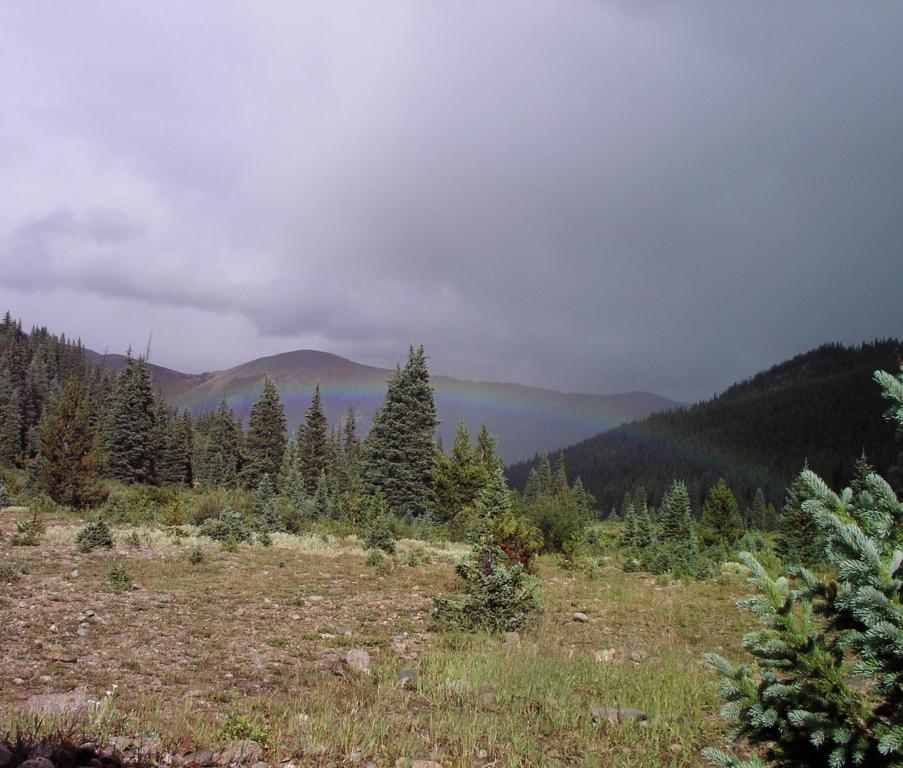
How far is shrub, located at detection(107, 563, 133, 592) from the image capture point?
1095 cm

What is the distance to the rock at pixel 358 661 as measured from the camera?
300 inches

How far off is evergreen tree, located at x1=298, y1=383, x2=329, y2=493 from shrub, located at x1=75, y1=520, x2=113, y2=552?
132ft

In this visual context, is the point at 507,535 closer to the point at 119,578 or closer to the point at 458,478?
the point at 119,578

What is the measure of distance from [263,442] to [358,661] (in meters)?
50.4

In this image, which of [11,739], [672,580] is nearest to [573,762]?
[11,739]

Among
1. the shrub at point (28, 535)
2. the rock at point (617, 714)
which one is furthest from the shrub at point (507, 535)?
the shrub at point (28, 535)

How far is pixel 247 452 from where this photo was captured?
182 feet

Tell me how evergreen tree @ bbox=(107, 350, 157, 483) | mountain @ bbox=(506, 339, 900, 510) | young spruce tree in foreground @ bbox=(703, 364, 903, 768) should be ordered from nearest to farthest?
young spruce tree in foreground @ bbox=(703, 364, 903, 768) < evergreen tree @ bbox=(107, 350, 157, 483) < mountain @ bbox=(506, 339, 900, 510)

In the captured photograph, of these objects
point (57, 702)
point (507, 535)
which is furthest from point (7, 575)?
point (507, 535)

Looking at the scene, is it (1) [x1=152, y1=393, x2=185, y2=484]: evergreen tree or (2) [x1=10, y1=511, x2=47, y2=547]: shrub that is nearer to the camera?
(2) [x1=10, y1=511, x2=47, y2=547]: shrub

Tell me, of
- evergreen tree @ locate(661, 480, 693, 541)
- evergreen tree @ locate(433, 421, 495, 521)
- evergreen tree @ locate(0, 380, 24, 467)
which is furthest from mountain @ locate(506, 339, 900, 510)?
evergreen tree @ locate(0, 380, 24, 467)

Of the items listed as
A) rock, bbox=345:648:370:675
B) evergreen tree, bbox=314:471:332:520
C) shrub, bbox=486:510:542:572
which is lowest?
evergreen tree, bbox=314:471:332:520

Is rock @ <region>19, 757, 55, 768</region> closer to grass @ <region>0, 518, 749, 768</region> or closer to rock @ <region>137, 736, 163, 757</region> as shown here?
rock @ <region>137, 736, 163, 757</region>

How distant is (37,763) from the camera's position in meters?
3.69
